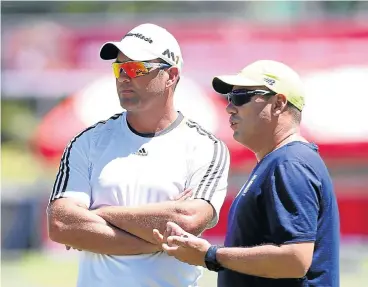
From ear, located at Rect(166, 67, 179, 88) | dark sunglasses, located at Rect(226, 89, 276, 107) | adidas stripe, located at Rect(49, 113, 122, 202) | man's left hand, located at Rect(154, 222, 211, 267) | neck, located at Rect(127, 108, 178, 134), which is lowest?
man's left hand, located at Rect(154, 222, 211, 267)

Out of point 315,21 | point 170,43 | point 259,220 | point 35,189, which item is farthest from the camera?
point 315,21

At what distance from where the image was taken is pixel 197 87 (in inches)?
617

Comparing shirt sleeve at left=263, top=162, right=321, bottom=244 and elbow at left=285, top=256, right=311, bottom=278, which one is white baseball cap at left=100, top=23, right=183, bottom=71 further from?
elbow at left=285, top=256, right=311, bottom=278

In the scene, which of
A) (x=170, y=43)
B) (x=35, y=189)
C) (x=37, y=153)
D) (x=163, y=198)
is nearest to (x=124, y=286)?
(x=163, y=198)

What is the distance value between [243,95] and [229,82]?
9cm

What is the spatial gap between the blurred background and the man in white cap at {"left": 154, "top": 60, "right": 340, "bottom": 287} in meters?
8.44

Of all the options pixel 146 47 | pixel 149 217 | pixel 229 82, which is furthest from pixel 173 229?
pixel 146 47

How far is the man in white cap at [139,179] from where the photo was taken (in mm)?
5016

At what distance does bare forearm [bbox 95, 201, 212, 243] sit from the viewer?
5000 millimetres

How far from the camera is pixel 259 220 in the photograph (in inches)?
173

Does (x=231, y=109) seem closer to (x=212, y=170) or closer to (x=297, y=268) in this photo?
(x=212, y=170)

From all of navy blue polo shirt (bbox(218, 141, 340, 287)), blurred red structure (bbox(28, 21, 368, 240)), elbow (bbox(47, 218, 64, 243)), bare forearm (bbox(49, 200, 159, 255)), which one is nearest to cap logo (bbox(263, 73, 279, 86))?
navy blue polo shirt (bbox(218, 141, 340, 287))

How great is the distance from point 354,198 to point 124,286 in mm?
10385

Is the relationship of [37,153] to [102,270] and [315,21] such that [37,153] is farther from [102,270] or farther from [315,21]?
[102,270]
